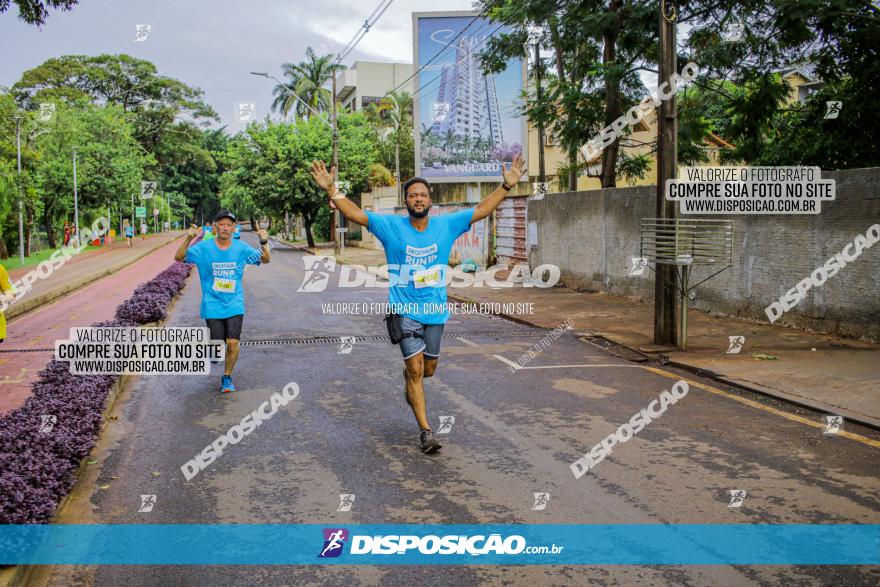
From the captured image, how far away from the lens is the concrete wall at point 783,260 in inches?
429

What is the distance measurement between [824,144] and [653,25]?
4.20m

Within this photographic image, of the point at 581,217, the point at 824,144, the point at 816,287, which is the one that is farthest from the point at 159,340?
the point at 824,144

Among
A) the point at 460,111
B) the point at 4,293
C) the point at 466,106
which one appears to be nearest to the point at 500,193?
the point at 4,293

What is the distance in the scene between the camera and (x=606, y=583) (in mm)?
3965

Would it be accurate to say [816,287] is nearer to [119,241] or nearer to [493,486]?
[493,486]

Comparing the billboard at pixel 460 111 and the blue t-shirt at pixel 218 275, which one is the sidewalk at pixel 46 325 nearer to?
the blue t-shirt at pixel 218 275

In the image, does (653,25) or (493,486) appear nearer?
(493,486)

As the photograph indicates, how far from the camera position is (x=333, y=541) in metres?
4.52

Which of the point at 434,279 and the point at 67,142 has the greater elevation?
the point at 67,142

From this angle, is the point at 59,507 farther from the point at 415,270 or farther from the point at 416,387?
the point at 415,270

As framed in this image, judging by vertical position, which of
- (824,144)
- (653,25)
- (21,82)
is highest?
(21,82)

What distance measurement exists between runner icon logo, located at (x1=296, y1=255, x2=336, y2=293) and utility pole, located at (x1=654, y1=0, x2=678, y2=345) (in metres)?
11.7

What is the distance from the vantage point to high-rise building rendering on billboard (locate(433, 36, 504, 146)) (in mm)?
43531

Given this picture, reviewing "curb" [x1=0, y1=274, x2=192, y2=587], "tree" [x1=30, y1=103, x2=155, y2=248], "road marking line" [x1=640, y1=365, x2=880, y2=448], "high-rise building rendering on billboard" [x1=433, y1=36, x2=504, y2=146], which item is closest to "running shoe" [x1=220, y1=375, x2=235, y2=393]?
"curb" [x1=0, y1=274, x2=192, y2=587]
